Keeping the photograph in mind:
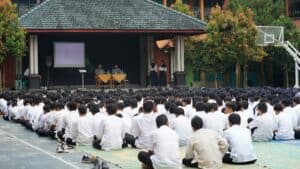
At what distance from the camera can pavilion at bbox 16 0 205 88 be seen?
32.3 metres

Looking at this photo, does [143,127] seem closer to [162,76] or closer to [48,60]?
[162,76]

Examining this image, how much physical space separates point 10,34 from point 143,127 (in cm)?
1840

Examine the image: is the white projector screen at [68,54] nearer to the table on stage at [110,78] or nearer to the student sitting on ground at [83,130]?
the table on stage at [110,78]

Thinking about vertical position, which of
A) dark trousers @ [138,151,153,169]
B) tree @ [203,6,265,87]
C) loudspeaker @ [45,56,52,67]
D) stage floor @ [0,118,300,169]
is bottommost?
stage floor @ [0,118,300,169]

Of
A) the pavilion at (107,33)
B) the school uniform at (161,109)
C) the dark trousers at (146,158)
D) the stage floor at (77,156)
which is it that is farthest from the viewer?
the pavilion at (107,33)

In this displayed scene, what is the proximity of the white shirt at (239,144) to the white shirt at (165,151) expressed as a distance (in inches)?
59.4

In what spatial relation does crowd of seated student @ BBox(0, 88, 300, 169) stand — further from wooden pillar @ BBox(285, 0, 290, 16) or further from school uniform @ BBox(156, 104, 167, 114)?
wooden pillar @ BBox(285, 0, 290, 16)

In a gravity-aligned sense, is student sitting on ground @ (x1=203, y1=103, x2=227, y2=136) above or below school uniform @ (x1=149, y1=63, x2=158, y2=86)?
below

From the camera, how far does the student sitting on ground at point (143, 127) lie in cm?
1353

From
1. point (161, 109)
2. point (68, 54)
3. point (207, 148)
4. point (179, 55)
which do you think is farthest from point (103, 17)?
point (207, 148)

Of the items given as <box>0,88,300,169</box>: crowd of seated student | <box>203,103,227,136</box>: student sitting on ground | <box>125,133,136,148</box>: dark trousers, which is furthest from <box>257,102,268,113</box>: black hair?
<box>125,133,136,148</box>: dark trousers

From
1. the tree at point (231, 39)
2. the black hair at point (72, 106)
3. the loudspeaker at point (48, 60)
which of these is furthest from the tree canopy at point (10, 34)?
the black hair at point (72, 106)

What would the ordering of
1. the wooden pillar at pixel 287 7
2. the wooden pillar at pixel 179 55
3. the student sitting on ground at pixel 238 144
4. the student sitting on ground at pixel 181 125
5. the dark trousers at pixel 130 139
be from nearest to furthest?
the student sitting on ground at pixel 238 144
the student sitting on ground at pixel 181 125
the dark trousers at pixel 130 139
the wooden pillar at pixel 179 55
the wooden pillar at pixel 287 7

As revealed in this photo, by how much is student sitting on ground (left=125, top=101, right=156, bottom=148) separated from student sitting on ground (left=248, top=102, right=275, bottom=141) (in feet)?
9.66
